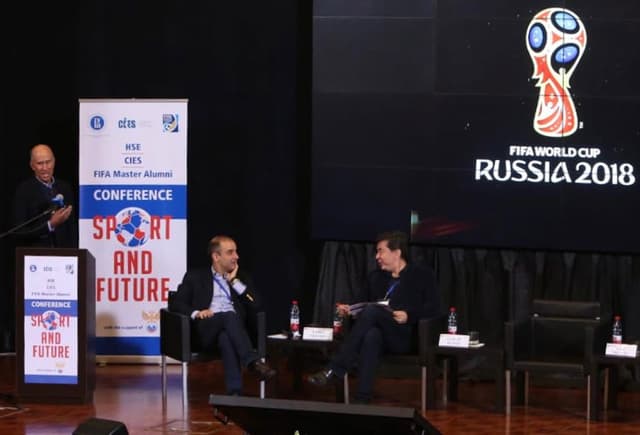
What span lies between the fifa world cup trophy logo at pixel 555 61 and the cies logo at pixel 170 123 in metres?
2.57

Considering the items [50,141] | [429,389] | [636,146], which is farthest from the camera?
[50,141]

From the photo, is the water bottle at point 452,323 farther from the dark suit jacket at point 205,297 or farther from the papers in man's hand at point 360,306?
the dark suit jacket at point 205,297

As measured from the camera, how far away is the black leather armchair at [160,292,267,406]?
805 cm

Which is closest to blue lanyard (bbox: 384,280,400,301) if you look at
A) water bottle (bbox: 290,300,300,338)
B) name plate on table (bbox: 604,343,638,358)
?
water bottle (bbox: 290,300,300,338)

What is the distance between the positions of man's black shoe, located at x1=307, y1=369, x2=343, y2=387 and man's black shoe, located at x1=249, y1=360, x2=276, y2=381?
9.6 inches

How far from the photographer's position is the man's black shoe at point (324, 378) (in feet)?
26.4

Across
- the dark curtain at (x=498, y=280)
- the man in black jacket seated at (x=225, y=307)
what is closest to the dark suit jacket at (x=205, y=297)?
the man in black jacket seated at (x=225, y=307)

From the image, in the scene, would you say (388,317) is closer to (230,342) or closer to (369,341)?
(369,341)

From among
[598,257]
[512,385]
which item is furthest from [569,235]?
[512,385]

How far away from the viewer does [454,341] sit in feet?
27.1

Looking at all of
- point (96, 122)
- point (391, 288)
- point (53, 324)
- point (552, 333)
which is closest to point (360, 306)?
point (391, 288)

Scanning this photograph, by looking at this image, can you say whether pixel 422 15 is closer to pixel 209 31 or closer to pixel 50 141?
pixel 209 31

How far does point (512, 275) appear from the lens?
30.3 feet

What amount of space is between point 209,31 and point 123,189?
1396mm
